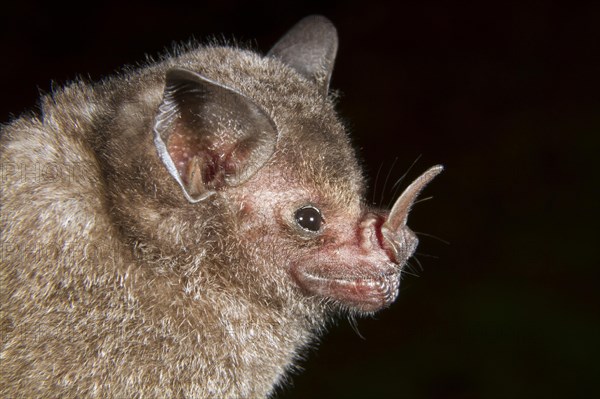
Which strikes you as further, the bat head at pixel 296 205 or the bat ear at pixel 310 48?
the bat ear at pixel 310 48

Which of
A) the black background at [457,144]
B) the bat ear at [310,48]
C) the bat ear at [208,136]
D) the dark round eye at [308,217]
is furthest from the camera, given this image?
the black background at [457,144]

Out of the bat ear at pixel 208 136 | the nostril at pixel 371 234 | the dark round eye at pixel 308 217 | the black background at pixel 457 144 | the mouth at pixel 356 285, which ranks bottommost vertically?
the black background at pixel 457 144

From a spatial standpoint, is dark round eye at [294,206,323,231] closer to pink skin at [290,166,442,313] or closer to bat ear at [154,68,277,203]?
pink skin at [290,166,442,313]

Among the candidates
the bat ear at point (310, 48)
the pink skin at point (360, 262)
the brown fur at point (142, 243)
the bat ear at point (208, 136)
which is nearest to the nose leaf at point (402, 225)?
the pink skin at point (360, 262)

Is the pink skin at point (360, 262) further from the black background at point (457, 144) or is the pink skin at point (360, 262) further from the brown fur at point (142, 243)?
the black background at point (457, 144)

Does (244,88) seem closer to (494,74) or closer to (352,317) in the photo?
(352,317)

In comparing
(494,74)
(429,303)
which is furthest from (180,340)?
(494,74)

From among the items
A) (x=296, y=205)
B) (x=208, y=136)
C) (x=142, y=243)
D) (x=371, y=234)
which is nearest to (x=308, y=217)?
(x=296, y=205)

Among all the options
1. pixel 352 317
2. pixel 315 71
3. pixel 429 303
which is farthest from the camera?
pixel 429 303
